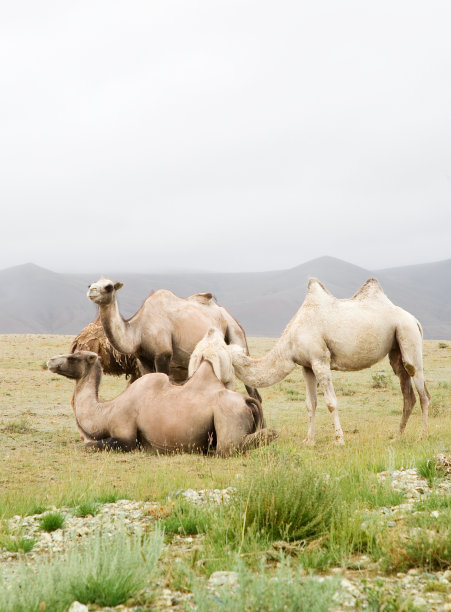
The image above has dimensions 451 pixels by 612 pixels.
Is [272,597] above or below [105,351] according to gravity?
below

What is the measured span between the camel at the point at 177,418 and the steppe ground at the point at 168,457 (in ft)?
0.94

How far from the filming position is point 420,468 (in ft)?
23.2

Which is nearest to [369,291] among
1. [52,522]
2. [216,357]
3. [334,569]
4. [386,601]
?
[216,357]

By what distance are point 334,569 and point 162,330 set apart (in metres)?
8.43

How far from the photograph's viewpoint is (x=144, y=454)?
9.41 meters

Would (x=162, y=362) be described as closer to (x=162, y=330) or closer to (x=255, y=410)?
Answer: (x=162, y=330)

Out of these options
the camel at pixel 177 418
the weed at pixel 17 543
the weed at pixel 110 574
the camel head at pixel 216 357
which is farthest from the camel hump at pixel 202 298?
the weed at pixel 110 574

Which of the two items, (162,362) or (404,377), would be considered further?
(162,362)

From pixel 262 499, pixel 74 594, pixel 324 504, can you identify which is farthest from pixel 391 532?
pixel 74 594

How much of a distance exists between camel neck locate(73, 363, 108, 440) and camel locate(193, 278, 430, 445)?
199cm

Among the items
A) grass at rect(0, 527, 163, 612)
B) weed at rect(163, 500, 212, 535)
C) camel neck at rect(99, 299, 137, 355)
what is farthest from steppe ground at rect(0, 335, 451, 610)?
camel neck at rect(99, 299, 137, 355)

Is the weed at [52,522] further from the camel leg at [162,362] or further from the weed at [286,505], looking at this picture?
the camel leg at [162,362]

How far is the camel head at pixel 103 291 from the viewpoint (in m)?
11.2

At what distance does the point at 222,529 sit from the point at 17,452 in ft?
18.6
